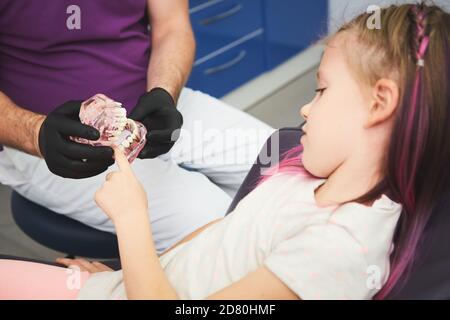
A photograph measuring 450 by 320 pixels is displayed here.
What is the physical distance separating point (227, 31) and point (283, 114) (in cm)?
38

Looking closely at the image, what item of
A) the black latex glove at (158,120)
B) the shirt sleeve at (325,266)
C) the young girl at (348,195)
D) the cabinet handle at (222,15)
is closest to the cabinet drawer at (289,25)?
the cabinet handle at (222,15)

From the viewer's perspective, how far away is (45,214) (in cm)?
114

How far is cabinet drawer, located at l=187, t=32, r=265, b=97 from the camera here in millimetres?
2305

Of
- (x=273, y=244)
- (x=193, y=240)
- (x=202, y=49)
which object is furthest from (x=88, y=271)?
(x=202, y=49)

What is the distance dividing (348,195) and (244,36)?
70.0 inches

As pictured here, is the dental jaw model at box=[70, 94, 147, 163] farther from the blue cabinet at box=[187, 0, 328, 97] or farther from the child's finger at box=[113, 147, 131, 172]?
the blue cabinet at box=[187, 0, 328, 97]

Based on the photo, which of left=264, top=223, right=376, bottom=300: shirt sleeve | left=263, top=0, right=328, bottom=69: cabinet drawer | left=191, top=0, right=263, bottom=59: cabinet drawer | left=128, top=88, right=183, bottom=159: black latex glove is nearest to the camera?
left=264, top=223, right=376, bottom=300: shirt sleeve

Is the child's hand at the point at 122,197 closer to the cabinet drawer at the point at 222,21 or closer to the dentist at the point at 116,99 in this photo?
the dentist at the point at 116,99

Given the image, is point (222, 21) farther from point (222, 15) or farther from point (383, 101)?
point (383, 101)

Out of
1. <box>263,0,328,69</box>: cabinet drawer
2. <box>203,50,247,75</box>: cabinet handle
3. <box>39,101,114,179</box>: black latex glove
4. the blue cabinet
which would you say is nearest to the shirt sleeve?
<box>39,101,114,179</box>: black latex glove

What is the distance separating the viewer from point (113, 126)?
0.89 m

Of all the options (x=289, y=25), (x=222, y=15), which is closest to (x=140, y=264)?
(x=222, y=15)

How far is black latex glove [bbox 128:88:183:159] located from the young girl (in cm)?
20

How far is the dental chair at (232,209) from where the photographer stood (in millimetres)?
734
